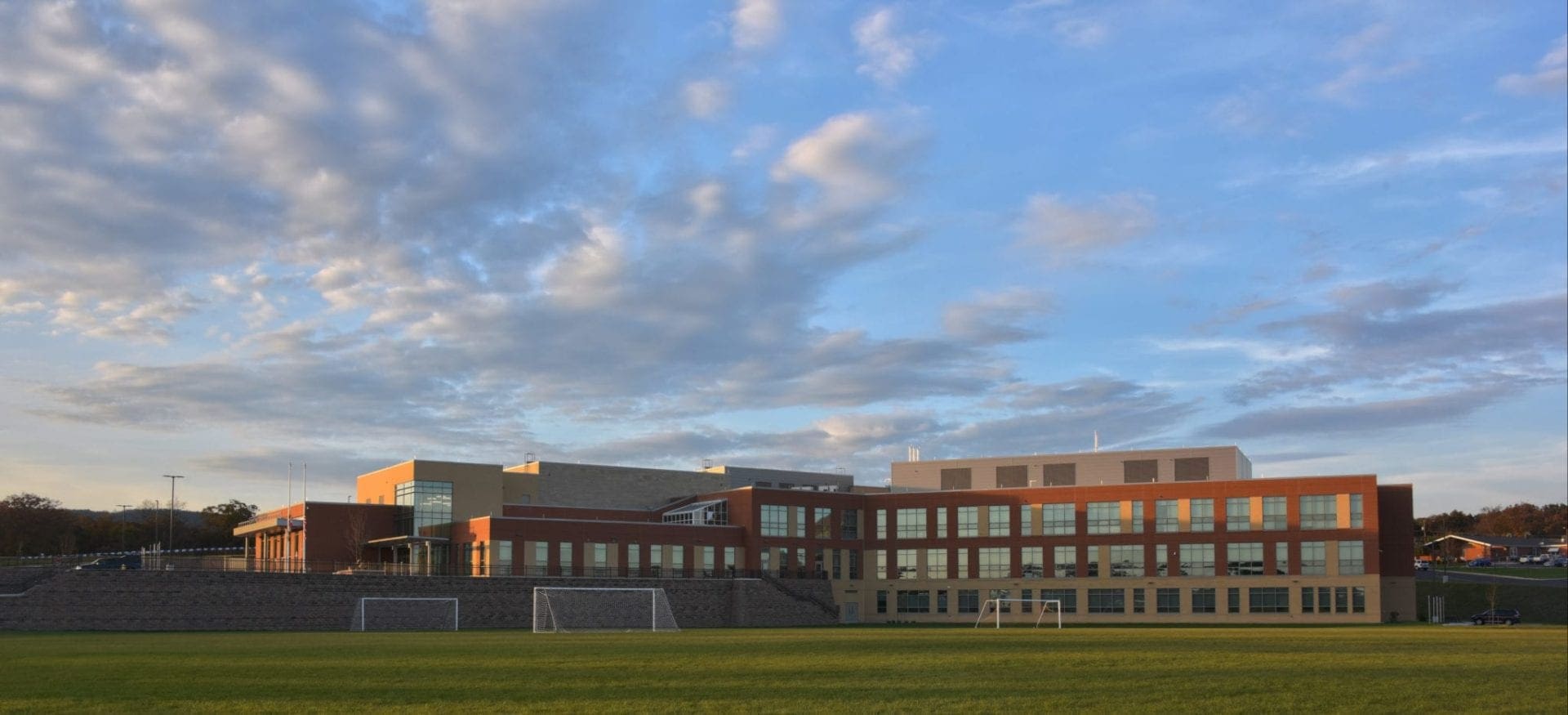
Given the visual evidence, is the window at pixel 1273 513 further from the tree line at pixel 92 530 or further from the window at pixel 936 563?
the tree line at pixel 92 530

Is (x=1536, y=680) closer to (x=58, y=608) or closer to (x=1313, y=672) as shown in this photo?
(x=1313, y=672)

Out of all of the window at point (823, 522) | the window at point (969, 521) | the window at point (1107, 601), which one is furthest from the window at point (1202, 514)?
the window at point (823, 522)

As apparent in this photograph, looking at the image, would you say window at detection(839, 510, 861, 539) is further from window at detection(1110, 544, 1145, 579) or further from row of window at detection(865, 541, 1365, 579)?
window at detection(1110, 544, 1145, 579)

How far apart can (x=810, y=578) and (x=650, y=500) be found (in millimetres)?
16080

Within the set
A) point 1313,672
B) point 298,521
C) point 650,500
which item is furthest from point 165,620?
point 1313,672

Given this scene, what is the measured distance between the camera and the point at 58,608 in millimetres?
67812

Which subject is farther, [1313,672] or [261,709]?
[1313,672]

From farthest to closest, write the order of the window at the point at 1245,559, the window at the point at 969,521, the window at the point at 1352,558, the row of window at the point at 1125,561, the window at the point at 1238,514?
the window at the point at 969,521 < the window at the point at 1238,514 < the window at the point at 1245,559 < the row of window at the point at 1125,561 < the window at the point at 1352,558

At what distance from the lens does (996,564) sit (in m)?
107

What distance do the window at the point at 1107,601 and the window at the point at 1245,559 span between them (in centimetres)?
784

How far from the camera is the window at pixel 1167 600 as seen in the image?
100938mm

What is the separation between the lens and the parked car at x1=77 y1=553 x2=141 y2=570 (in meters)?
74.4

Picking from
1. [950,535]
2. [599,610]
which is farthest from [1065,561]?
[599,610]

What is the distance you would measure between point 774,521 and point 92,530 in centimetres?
8075
